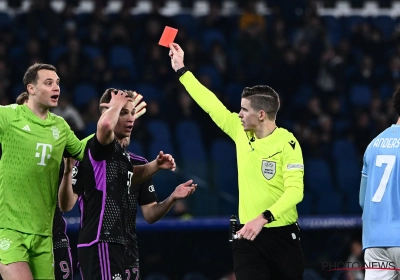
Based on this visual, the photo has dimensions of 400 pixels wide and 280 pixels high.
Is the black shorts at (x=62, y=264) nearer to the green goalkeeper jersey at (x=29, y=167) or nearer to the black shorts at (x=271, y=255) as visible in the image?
the green goalkeeper jersey at (x=29, y=167)

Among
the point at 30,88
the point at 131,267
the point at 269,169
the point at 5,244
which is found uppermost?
the point at 30,88

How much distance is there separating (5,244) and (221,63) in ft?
35.4

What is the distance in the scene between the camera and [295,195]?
22.8 feet

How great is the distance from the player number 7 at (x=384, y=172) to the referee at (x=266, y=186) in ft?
2.26

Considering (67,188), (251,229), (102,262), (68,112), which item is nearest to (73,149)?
(67,188)

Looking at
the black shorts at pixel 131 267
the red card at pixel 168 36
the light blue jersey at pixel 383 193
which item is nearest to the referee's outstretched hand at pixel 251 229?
the light blue jersey at pixel 383 193

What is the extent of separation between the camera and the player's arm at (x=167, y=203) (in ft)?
24.9

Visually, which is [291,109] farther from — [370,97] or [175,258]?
[175,258]

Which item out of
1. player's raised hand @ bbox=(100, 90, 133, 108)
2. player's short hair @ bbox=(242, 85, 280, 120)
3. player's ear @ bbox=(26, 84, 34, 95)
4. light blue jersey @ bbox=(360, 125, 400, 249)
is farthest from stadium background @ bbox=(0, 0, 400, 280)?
light blue jersey @ bbox=(360, 125, 400, 249)

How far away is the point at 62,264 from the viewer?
791cm

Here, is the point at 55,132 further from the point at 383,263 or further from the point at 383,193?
the point at 383,263

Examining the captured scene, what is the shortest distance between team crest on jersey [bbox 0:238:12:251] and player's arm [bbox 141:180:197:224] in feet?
4.94

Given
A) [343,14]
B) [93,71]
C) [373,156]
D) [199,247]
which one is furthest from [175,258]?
[343,14]

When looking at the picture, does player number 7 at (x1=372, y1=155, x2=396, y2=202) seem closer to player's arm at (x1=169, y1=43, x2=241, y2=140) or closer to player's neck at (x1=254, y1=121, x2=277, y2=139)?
player's neck at (x1=254, y1=121, x2=277, y2=139)
